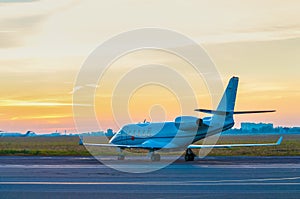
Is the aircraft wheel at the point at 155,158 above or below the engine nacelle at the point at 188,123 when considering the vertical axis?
below

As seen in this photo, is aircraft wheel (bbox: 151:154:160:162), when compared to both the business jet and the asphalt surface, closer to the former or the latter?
the business jet

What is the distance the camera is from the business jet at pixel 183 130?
4531 cm

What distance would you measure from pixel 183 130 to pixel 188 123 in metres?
1.30
